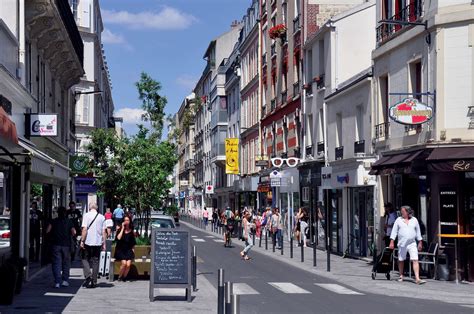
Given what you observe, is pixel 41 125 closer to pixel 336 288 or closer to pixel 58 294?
pixel 58 294

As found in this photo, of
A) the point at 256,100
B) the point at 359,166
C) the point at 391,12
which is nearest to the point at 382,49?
the point at 391,12

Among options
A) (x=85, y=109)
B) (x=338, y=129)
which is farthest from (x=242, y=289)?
(x=85, y=109)

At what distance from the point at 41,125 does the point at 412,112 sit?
9560 millimetres

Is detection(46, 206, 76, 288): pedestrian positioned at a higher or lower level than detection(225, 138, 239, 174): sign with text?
lower

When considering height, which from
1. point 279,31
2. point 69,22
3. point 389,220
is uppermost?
point 279,31

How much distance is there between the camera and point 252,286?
1828cm

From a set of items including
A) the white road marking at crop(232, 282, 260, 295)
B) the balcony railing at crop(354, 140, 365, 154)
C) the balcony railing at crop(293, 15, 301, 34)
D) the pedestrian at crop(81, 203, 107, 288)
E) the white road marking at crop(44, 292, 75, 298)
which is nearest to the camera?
the white road marking at crop(44, 292, 75, 298)

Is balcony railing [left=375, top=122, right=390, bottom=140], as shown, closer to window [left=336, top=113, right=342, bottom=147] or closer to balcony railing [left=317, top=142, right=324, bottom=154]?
window [left=336, top=113, right=342, bottom=147]

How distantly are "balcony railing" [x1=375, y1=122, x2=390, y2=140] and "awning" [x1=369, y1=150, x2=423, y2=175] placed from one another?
0.91 m

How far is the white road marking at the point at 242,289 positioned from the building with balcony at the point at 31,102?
4.76 metres

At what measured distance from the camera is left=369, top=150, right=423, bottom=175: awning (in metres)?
20.6

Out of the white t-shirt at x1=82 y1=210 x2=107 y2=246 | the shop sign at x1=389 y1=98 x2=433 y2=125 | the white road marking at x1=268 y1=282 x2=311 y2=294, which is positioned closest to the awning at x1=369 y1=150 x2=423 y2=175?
the shop sign at x1=389 y1=98 x2=433 y2=125

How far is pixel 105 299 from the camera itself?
49.8 ft

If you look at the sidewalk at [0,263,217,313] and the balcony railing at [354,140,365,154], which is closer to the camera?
the sidewalk at [0,263,217,313]
